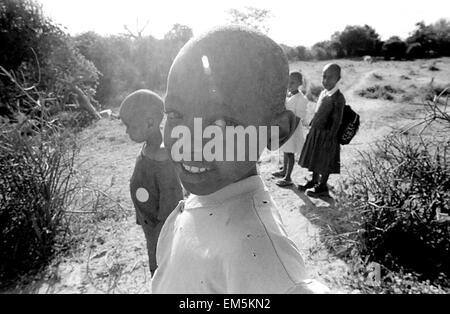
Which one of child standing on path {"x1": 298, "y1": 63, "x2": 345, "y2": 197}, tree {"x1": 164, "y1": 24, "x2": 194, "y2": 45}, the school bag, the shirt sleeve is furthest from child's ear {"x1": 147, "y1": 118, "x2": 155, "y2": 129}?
tree {"x1": 164, "y1": 24, "x2": 194, "y2": 45}

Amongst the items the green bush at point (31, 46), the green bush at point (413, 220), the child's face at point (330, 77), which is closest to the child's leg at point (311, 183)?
the child's face at point (330, 77)

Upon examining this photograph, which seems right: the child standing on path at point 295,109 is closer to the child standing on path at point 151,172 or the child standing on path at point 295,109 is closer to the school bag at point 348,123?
the school bag at point 348,123

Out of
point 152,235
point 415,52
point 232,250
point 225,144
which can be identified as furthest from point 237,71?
point 415,52

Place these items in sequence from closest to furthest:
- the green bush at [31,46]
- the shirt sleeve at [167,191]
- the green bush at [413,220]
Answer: the shirt sleeve at [167,191]
the green bush at [413,220]
the green bush at [31,46]

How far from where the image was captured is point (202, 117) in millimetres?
750

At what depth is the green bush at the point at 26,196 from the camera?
2748 millimetres

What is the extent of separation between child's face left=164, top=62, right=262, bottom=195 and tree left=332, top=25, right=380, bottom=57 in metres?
36.8

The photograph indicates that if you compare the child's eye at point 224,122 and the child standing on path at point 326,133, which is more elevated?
the child's eye at point 224,122

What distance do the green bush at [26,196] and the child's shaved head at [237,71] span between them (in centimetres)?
250

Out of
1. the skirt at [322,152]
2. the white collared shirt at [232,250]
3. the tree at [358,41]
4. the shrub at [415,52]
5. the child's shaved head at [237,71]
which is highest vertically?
the tree at [358,41]

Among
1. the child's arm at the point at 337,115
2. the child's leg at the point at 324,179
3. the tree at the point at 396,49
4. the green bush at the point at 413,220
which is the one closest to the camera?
the green bush at the point at 413,220

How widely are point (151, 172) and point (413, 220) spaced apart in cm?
229

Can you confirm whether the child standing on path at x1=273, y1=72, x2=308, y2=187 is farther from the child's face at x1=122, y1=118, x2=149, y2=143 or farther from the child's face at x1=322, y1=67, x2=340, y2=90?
the child's face at x1=122, y1=118, x2=149, y2=143

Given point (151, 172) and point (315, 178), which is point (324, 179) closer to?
point (315, 178)
